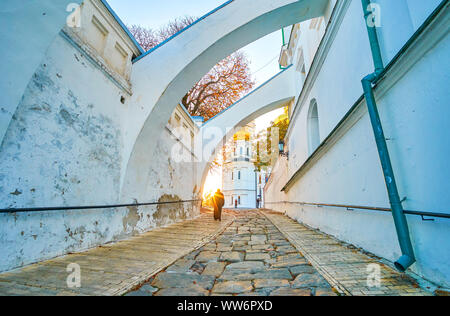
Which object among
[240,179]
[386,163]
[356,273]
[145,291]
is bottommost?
[145,291]

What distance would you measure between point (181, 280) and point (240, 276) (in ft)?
2.23

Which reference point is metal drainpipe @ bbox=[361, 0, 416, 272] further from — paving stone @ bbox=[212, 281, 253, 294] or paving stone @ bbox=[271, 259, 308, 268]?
paving stone @ bbox=[212, 281, 253, 294]

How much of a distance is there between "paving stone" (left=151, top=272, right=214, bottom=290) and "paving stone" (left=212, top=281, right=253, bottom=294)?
0.30 ft

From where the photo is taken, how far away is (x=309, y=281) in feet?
6.97

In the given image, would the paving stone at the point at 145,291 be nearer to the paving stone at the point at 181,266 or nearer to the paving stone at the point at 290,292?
the paving stone at the point at 181,266

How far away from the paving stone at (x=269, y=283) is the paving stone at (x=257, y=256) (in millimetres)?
870

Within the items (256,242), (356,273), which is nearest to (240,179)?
(256,242)

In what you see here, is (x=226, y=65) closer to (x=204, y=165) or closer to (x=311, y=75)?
(x=204, y=165)

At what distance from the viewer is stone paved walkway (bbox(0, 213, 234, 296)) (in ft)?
6.37

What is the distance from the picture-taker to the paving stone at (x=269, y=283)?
207 cm

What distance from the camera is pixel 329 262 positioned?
2695 millimetres

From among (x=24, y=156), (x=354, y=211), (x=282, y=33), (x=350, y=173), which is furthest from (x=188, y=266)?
(x=282, y=33)

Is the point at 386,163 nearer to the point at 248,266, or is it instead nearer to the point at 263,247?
the point at 248,266

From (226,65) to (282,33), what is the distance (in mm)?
4313
